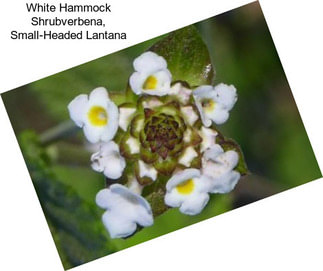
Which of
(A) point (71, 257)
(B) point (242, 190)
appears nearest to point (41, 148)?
(A) point (71, 257)

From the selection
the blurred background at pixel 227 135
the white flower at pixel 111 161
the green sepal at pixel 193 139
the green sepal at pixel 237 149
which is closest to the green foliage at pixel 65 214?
the blurred background at pixel 227 135

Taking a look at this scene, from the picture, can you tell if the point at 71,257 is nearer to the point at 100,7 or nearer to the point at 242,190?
the point at 242,190

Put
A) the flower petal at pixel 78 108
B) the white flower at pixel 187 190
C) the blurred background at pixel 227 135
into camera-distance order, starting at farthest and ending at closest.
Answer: the blurred background at pixel 227 135 → the flower petal at pixel 78 108 → the white flower at pixel 187 190

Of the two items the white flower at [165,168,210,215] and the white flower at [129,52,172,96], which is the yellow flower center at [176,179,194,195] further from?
the white flower at [129,52,172,96]

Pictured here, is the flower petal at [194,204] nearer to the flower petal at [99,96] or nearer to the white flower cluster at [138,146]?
the white flower cluster at [138,146]

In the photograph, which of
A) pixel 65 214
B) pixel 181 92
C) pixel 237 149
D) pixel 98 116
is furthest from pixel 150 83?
pixel 65 214

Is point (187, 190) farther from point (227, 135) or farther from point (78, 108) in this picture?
point (78, 108)
